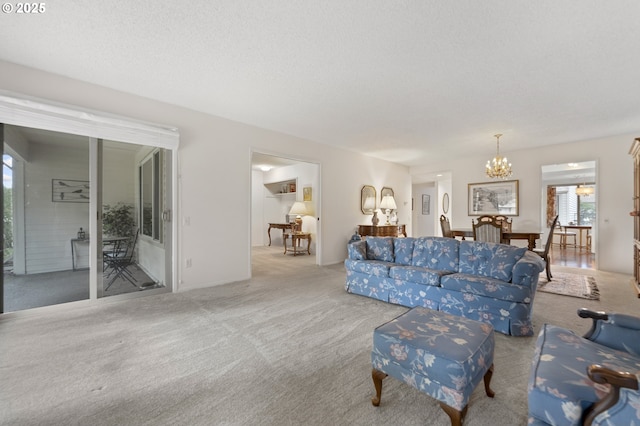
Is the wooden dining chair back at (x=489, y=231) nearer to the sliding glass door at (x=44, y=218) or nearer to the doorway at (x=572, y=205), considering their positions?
the doorway at (x=572, y=205)

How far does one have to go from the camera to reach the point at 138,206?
354cm

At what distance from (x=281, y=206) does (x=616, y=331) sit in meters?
7.99

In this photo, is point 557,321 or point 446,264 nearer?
point 557,321

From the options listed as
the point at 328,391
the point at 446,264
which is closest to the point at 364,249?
the point at 446,264

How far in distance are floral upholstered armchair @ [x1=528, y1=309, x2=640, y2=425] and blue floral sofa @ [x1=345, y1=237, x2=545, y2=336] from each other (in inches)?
38.2

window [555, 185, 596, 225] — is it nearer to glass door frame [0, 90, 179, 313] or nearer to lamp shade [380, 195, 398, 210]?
lamp shade [380, 195, 398, 210]

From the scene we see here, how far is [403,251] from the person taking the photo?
11.7 feet

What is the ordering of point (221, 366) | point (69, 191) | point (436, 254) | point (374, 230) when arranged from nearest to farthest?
point (221, 366), point (69, 191), point (436, 254), point (374, 230)

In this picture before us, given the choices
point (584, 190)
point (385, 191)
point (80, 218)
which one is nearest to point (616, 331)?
point (80, 218)

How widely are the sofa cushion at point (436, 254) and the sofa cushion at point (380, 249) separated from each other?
332 mm

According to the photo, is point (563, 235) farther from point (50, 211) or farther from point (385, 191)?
point (50, 211)

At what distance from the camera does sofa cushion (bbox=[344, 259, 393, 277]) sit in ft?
10.6

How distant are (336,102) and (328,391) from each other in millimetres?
3093

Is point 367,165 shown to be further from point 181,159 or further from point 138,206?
point 138,206
